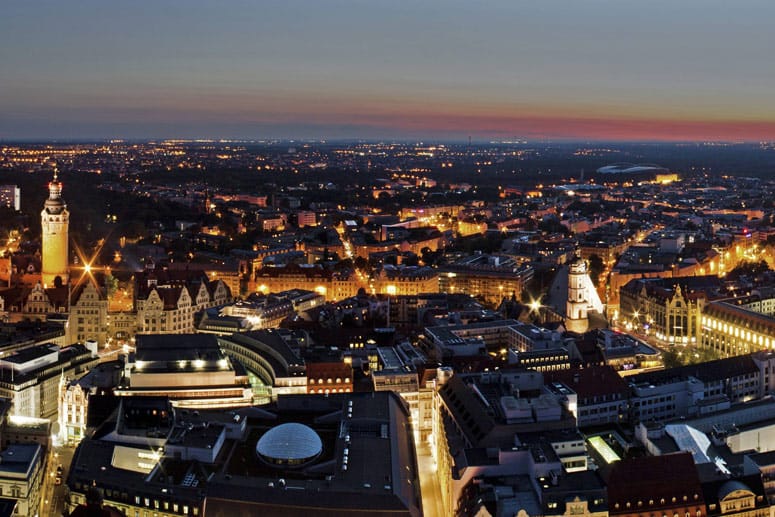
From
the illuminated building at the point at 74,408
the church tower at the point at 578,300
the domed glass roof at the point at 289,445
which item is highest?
the church tower at the point at 578,300

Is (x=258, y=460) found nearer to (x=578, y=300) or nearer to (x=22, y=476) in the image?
(x=22, y=476)

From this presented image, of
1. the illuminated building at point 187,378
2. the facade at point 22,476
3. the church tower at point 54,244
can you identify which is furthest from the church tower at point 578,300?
the facade at point 22,476

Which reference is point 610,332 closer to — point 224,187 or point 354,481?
point 354,481

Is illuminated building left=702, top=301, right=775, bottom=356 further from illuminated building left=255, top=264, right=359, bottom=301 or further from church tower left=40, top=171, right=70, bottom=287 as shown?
church tower left=40, top=171, right=70, bottom=287

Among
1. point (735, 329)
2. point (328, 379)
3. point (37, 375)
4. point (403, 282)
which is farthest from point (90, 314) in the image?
point (735, 329)

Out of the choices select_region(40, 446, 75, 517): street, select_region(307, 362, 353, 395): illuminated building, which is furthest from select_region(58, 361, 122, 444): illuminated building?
select_region(307, 362, 353, 395): illuminated building

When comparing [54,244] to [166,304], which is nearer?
[166,304]

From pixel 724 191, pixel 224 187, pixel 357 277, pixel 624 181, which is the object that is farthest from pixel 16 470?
pixel 624 181

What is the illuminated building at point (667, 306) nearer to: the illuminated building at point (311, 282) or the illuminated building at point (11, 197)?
the illuminated building at point (311, 282)
